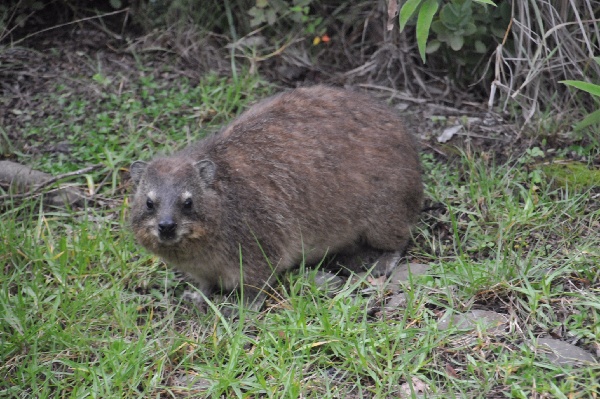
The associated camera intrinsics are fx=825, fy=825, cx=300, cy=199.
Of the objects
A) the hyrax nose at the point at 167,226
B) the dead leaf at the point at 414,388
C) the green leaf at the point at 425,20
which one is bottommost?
the dead leaf at the point at 414,388

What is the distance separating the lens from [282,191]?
5.51 metres

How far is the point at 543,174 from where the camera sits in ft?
19.9

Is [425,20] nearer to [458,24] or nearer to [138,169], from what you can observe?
[458,24]

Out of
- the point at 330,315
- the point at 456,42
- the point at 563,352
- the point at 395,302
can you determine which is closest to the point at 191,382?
the point at 330,315

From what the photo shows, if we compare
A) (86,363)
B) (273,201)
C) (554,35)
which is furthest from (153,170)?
(554,35)

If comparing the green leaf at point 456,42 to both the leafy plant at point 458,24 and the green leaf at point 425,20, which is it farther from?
the green leaf at point 425,20

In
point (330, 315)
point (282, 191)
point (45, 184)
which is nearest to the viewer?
point (330, 315)

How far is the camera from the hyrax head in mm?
5016

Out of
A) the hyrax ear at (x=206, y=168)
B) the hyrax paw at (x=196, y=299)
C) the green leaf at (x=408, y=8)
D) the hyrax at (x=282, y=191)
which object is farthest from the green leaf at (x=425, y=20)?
the hyrax paw at (x=196, y=299)

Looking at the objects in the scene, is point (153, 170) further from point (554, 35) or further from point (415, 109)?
point (554, 35)

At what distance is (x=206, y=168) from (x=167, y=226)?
518mm

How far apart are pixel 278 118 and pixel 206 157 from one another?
1.98 feet

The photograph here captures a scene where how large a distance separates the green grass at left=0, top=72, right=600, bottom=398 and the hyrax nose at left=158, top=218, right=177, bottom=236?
0.54 meters

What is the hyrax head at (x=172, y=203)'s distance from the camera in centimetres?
502
